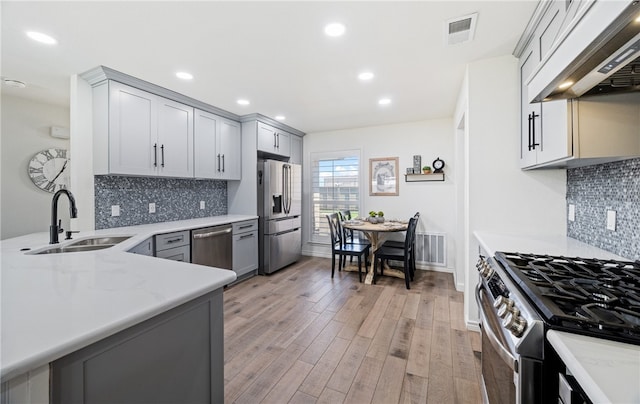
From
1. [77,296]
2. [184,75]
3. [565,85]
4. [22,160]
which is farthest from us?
[22,160]

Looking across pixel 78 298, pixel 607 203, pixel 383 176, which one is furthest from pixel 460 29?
pixel 383 176

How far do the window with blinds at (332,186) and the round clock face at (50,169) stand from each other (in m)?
3.67

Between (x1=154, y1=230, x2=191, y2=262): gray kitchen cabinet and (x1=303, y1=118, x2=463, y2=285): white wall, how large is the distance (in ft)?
8.94

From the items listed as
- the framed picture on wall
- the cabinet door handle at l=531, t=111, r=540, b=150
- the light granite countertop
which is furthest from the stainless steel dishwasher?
the cabinet door handle at l=531, t=111, r=540, b=150

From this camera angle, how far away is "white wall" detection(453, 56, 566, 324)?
2.20m

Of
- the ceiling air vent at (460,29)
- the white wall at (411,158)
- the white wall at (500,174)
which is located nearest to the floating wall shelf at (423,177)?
the white wall at (411,158)

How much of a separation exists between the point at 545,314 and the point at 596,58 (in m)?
0.86

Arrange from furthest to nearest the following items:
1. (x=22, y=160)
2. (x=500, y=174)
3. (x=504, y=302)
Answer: (x=22, y=160), (x=500, y=174), (x=504, y=302)

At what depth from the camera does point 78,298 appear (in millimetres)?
880

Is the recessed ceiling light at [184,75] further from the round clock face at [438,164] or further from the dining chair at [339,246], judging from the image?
the round clock face at [438,164]

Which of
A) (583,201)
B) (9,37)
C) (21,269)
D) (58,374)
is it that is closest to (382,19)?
(583,201)

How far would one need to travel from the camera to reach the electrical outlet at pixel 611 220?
1.51m

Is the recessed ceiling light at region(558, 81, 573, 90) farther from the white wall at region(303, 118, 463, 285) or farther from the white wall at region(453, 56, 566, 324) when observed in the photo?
the white wall at region(303, 118, 463, 285)

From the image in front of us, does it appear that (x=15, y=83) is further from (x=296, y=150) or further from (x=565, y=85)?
(x=565, y=85)
